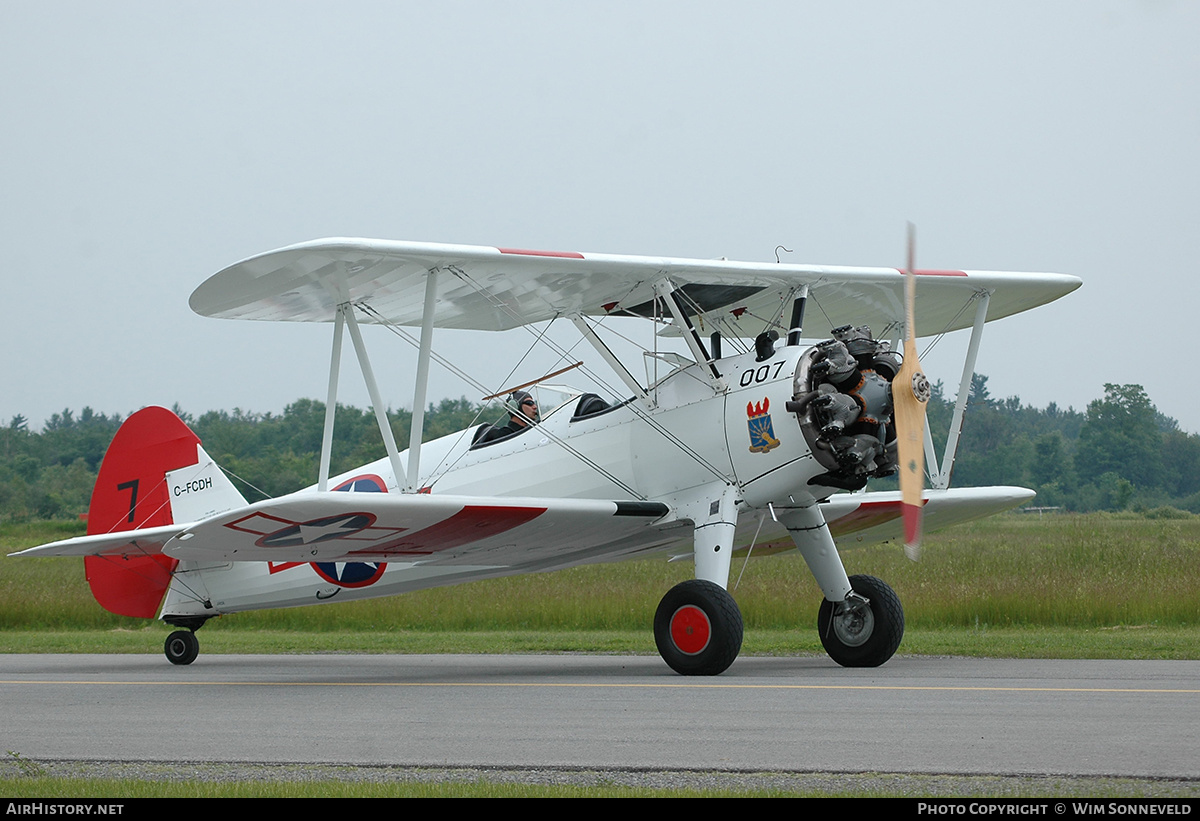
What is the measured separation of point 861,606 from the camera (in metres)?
11.3

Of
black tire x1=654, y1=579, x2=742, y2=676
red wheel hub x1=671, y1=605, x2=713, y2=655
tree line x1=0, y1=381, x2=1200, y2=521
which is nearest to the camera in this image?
black tire x1=654, y1=579, x2=742, y2=676

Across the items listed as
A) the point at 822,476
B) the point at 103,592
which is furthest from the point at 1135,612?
the point at 103,592

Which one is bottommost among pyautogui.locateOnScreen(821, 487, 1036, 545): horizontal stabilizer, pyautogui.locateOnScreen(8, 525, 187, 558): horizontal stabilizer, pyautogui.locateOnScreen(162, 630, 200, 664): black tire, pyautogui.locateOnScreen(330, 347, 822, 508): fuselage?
pyautogui.locateOnScreen(162, 630, 200, 664): black tire

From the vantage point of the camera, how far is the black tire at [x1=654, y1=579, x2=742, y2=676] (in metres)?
9.79

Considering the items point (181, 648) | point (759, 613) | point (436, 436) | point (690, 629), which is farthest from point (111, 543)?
point (436, 436)

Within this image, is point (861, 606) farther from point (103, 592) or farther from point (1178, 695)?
point (103, 592)

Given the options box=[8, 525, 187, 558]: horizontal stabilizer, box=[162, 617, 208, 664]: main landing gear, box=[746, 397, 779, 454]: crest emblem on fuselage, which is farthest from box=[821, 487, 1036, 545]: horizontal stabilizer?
Answer: box=[162, 617, 208, 664]: main landing gear

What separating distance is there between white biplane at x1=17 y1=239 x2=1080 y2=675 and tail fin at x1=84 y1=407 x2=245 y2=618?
528mm

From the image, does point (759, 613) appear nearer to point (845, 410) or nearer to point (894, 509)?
point (894, 509)

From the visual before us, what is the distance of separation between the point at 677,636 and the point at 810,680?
1134mm

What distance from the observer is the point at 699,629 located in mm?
9953

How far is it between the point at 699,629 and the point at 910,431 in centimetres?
237

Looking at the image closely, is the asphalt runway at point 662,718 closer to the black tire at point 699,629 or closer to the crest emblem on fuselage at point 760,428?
the black tire at point 699,629

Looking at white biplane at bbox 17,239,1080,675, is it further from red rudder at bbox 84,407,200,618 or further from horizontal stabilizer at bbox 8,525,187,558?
red rudder at bbox 84,407,200,618
